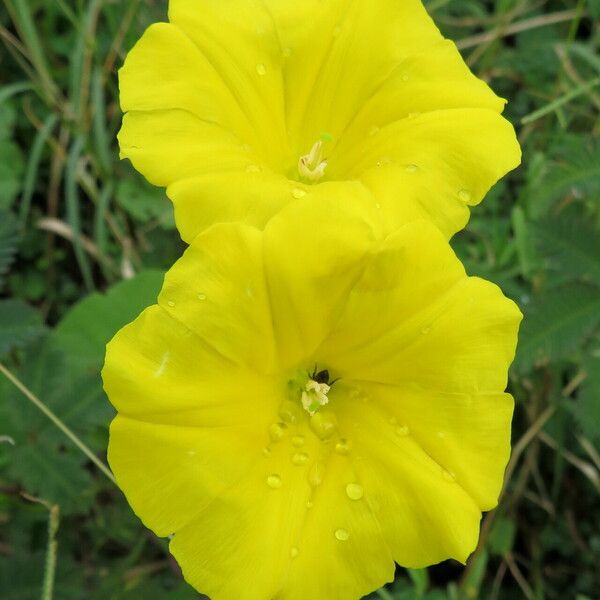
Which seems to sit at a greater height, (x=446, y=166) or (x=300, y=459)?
(x=446, y=166)

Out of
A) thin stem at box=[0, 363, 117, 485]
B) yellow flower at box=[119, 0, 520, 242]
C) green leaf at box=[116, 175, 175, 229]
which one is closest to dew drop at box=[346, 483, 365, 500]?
yellow flower at box=[119, 0, 520, 242]

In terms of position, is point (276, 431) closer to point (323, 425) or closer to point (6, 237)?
point (323, 425)

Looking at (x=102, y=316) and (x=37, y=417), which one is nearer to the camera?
(x=37, y=417)

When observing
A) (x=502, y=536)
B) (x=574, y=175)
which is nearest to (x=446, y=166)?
(x=574, y=175)

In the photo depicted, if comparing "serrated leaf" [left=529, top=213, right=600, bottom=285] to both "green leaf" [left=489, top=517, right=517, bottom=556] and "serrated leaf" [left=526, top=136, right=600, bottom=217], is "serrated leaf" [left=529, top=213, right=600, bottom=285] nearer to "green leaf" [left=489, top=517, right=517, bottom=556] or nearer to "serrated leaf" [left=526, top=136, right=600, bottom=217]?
"serrated leaf" [left=526, top=136, right=600, bottom=217]

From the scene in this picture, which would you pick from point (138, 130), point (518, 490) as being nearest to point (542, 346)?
point (518, 490)

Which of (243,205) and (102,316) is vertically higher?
(243,205)

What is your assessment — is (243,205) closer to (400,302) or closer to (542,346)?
(400,302)
